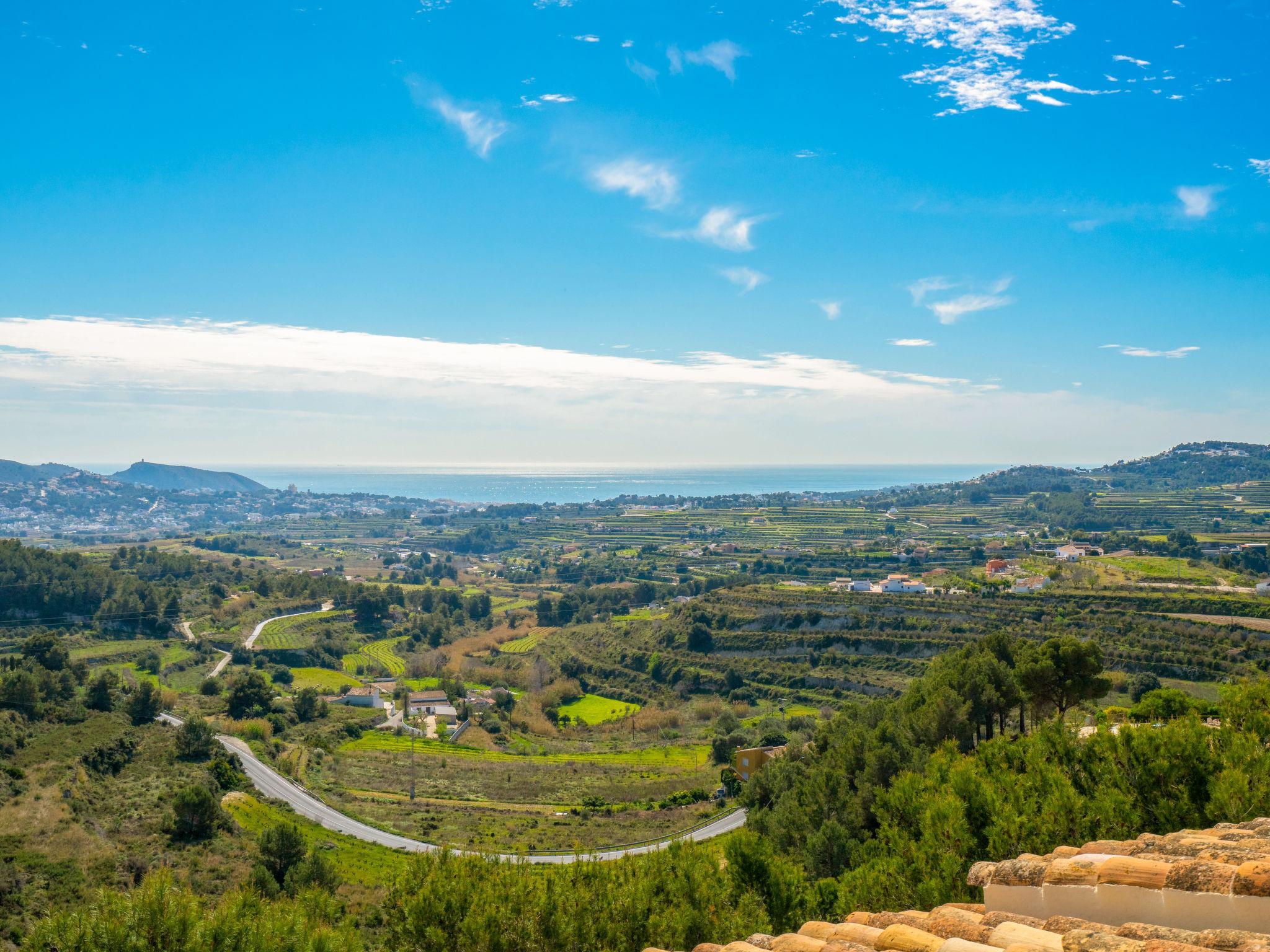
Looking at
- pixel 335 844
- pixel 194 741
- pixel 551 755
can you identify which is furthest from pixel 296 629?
pixel 335 844

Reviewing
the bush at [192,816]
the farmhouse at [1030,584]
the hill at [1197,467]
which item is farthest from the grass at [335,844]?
the hill at [1197,467]

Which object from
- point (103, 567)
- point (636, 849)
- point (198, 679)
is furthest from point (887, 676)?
point (103, 567)

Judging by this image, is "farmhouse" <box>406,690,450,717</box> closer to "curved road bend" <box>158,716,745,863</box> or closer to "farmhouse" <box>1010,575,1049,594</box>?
"curved road bend" <box>158,716,745,863</box>

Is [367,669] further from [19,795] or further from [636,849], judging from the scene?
[636,849]

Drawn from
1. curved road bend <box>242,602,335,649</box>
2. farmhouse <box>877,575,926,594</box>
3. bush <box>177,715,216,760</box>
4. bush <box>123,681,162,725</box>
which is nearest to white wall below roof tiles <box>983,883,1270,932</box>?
bush <box>177,715,216,760</box>

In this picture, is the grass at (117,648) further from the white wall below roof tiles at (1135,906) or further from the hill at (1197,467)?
the hill at (1197,467)
